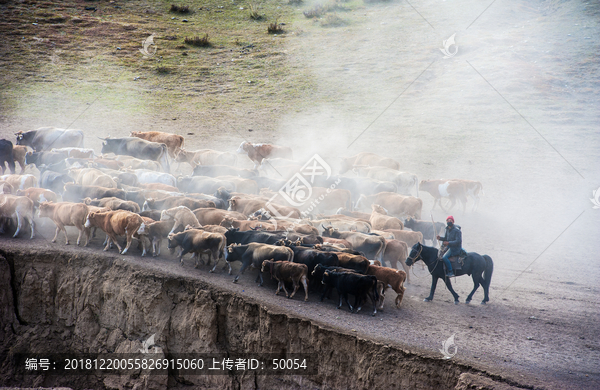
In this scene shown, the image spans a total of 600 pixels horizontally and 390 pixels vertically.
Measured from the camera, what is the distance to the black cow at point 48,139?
20047 millimetres

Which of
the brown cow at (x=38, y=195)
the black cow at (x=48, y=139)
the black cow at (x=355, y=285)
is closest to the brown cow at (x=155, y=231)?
the brown cow at (x=38, y=195)

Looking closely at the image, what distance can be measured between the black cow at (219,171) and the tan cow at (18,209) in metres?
6.94

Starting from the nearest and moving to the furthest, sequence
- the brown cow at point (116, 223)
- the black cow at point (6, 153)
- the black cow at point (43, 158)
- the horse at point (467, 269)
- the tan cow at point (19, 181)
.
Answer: the horse at point (467, 269)
the brown cow at point (116, 223)
the tan cow at point (19, 181)
the black cow at point (6, 153)
the black cow at point (43, 158)

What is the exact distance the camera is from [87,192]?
13.9m

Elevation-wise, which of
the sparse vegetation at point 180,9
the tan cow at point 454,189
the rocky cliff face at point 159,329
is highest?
the sparse vegetation at point 180,9

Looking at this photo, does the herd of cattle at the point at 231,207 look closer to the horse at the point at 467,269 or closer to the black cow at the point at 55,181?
the black cow at the point at 55,181

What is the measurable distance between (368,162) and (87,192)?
1164 cm

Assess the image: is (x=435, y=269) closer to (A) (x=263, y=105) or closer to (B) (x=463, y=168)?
(B) (x=463, y=168)

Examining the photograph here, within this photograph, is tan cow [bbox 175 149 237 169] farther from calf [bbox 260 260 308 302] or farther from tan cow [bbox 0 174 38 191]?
calf [bbox 260 260 308 302]

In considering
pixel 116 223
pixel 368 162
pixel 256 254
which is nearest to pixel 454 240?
pixel 256 254

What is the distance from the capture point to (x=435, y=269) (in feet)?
32.3

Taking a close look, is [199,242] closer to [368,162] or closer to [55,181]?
[55,181]

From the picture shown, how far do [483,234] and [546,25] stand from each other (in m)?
23.6

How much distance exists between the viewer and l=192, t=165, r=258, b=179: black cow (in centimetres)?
1803
